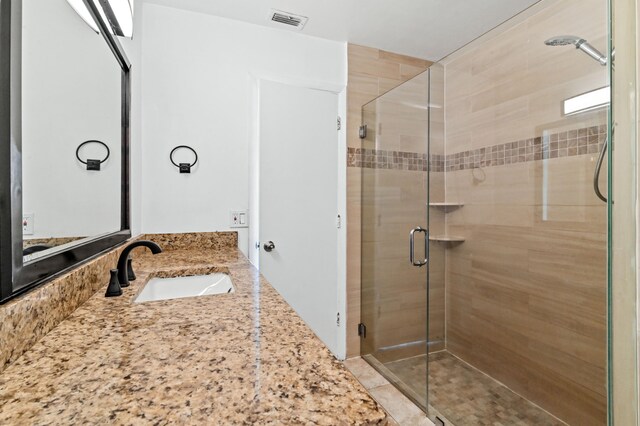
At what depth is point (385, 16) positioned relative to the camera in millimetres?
2008

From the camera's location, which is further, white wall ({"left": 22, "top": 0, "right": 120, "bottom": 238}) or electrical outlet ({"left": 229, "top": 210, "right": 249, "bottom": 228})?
electrical outlet ({"left": 229, "top": 210, "right": 249, "bottom": 228})

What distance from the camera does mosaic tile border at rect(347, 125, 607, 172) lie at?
60.0 inches

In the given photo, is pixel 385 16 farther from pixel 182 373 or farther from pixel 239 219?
pixel 182 373

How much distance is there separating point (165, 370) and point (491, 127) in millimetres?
2268

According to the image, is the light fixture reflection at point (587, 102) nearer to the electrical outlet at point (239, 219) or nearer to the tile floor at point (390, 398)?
the tile floor at point (390, 398)

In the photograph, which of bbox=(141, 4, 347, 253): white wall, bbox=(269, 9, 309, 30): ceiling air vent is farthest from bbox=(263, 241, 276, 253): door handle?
bbox=(269, 9, 309, 30): ceiling air vent

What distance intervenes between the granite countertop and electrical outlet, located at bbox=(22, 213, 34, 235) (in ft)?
0.74

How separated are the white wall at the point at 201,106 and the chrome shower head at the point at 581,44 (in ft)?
5.17

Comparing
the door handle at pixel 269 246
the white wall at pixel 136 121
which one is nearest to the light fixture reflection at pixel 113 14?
the white wall at pixel 136 121

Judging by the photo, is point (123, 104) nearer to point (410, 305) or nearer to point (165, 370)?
point (165, 370)

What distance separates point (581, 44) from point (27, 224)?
228 cm

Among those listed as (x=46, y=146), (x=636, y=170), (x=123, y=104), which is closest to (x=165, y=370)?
(x=46, y=146)

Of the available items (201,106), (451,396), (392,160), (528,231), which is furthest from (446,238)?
(201,106)

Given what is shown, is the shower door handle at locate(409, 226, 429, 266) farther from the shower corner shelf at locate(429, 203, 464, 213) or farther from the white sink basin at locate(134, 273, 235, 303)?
the white sink basin at locate(134, 273, 235, 303)
